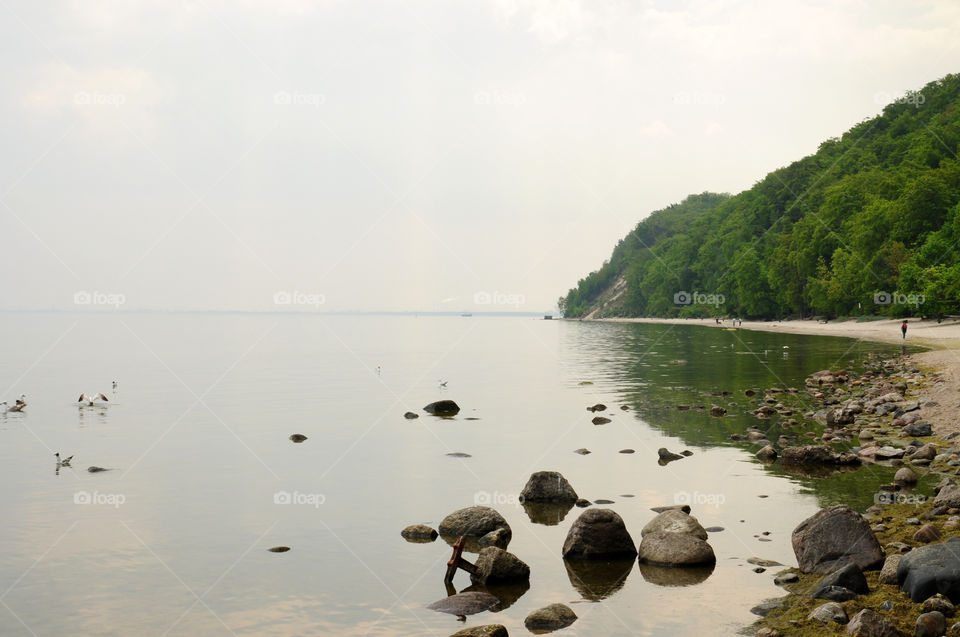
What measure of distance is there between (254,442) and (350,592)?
18.9 m

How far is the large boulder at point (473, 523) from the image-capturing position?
1738 cm

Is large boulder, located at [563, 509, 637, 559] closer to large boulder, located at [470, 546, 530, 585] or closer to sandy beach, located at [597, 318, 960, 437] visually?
large boulder, located at [470, 546, 530, 585]

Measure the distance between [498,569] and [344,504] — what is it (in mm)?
8028

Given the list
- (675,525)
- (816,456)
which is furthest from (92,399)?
(816,456)

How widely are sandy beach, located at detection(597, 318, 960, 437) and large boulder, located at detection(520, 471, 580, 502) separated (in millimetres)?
14529

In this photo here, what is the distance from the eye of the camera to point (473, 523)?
692 inches

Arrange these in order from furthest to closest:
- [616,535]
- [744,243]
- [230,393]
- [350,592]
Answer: [744,243] → [230,393] → [616,535] → [350,592]

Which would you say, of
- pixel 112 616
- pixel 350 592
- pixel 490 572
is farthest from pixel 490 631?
pixel 112 616

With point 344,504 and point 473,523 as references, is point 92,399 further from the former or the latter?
point 473,523

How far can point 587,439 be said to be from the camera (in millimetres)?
30656

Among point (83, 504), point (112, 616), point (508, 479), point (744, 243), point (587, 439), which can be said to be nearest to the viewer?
point (112, 616)

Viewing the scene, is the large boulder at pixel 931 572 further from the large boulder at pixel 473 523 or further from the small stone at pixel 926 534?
the large boulder at pixel 473 523

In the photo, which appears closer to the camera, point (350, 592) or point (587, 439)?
point (350, 592)

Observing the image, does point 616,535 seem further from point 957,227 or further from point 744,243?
point 744,243
